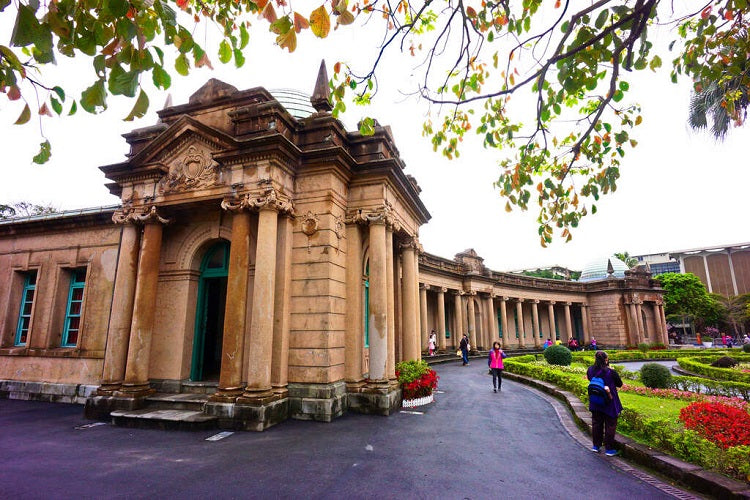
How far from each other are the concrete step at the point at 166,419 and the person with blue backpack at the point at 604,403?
722cm

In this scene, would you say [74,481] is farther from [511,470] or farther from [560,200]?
[560,200]

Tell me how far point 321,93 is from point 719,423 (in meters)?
10.9

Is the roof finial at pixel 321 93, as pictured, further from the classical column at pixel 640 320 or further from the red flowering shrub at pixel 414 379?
the classical column at pixel 640 320

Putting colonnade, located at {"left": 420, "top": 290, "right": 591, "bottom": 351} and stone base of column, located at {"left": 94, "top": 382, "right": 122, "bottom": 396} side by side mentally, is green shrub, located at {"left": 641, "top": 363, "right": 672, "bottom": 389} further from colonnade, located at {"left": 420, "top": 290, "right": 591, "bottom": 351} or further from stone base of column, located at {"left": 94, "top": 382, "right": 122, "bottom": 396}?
stone base of column, located at {"left": 94, "top": 382, "right": 122, "bottom": 396}

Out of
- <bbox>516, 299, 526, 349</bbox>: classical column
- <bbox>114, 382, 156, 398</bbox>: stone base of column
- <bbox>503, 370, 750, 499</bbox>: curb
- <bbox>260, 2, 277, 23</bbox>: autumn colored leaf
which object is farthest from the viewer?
<bbox>516, 299, 526, 349</bbox>: classical column

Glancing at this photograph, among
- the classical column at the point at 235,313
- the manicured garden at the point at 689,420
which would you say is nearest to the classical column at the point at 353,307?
the classical column at the point at 235,313

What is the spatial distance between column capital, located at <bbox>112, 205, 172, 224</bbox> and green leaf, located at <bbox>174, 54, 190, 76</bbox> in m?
7.95

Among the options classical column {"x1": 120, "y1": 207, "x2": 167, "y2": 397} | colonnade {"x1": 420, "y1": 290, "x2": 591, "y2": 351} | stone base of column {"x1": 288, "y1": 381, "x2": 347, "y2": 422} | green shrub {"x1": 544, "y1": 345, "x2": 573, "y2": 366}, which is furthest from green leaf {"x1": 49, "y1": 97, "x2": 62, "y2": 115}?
colonnade {"x1": 420, "y1": 290, "x2": 591, "y2": 351}

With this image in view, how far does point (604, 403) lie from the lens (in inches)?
244

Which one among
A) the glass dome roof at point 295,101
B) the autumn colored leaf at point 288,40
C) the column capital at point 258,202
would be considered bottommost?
the autumn colored leaf at point 288,40

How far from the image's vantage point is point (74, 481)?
515 centimetres

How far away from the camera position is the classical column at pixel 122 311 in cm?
938

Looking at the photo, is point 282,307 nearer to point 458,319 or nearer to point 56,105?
point 56,105

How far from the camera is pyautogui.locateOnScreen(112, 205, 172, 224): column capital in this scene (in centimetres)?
995
